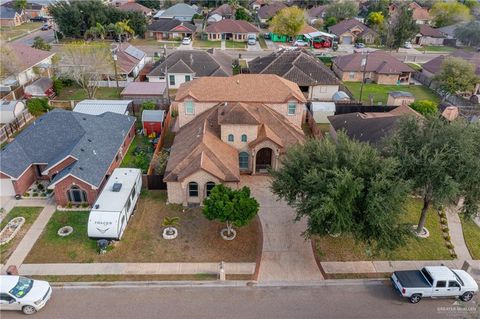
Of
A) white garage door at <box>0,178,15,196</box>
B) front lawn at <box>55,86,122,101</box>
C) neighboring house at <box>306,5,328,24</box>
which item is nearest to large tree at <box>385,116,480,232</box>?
white garage door at <box>0,178,15,196</box>

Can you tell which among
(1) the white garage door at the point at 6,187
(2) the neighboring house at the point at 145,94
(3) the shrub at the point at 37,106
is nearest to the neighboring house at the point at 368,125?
(2) the neighboring house at the point at 145,94

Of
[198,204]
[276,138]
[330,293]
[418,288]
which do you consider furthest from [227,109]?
[418,288]

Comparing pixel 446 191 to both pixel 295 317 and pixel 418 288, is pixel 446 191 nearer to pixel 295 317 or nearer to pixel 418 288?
pixel 418 288

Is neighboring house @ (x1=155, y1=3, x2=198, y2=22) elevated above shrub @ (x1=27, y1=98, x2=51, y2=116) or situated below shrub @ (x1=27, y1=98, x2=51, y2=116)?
above

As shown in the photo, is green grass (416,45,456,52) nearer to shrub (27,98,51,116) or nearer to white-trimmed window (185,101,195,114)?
white-trimmed window (185,101,195,114)

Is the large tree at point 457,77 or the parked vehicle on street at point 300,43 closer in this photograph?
the large tree at point 457,77

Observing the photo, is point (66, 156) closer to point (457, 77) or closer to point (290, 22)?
point (457, 77)

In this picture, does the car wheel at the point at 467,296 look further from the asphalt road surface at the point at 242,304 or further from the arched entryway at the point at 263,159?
the arched entryway at the point at 263,159
